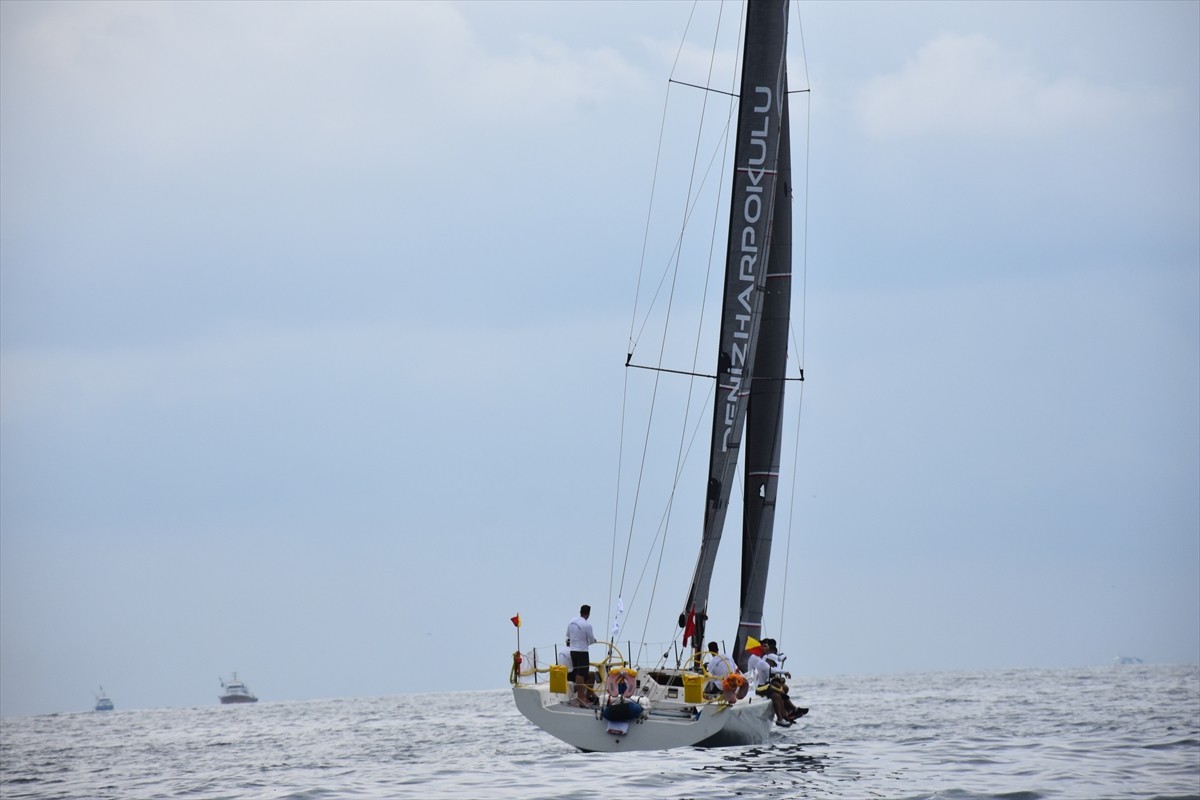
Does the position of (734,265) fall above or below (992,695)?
above

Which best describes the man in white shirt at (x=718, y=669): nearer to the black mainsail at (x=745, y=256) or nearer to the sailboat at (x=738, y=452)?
the sailboat at (x=738, y=452)

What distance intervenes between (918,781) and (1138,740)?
26.2 feet

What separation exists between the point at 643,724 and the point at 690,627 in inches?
215

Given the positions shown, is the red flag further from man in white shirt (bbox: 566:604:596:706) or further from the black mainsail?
man in white shirt (bbox: 566:604:596:706)

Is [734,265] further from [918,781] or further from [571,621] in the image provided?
[918,781]

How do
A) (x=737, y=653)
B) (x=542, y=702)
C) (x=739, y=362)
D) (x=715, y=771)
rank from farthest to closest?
(x=737, y=653) < (x=739, y=362) < (x=542, y=702) < (x=715, y=771)

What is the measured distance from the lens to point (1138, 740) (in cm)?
2653

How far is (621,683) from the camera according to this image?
75.8ft

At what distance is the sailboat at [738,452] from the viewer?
2331cm

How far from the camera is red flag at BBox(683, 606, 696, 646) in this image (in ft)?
92.3

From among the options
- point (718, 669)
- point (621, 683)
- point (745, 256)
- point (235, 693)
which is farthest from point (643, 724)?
point (235, 693)

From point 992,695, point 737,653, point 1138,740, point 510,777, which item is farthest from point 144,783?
point 992,695

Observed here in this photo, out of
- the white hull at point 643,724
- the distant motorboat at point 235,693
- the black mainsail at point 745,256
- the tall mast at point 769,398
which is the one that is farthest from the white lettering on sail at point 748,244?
the distant motorboat at point 235,693

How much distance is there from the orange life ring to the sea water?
1.14 metres
